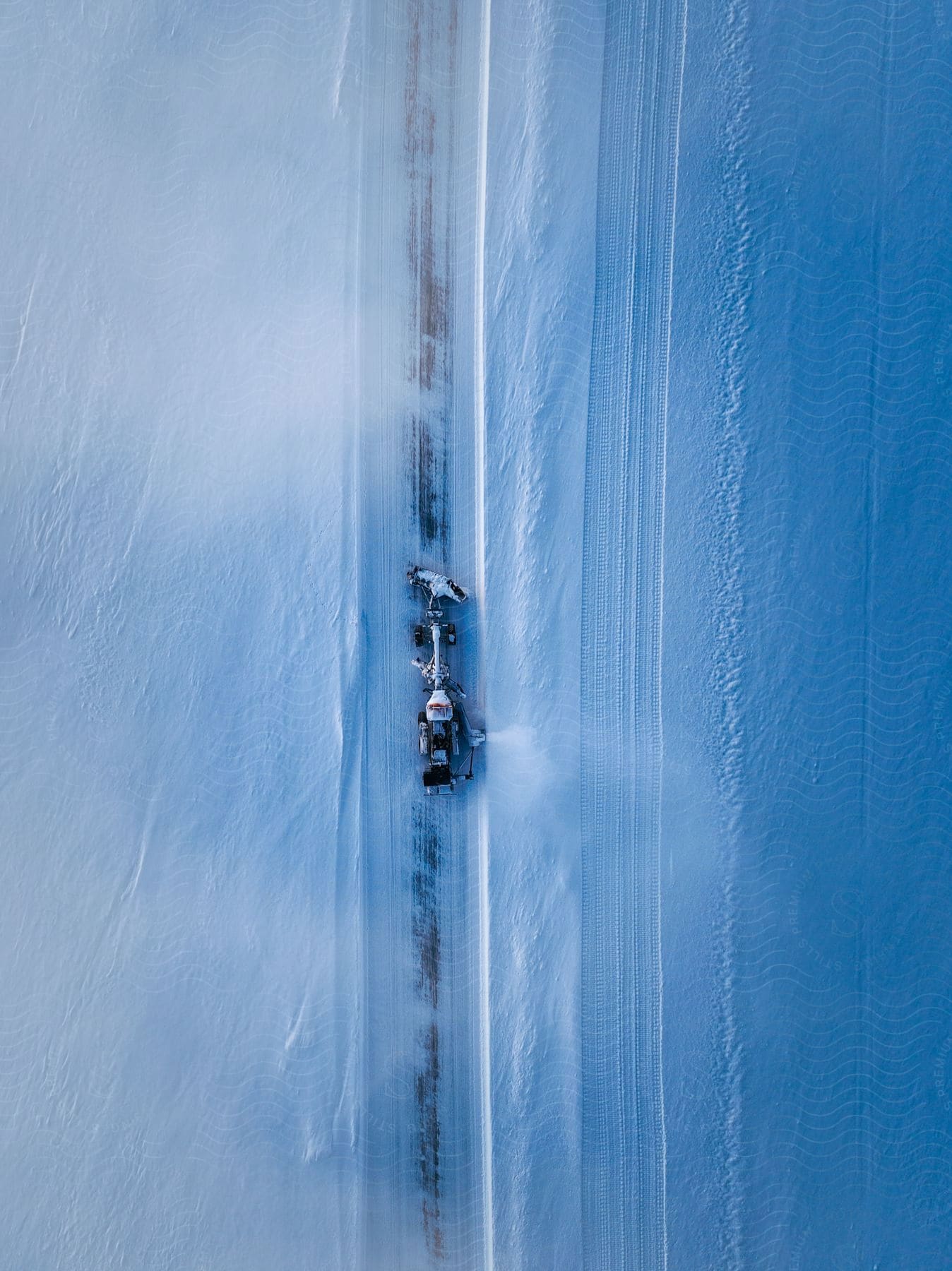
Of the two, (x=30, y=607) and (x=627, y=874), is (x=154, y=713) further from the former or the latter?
(x=627, y=874)

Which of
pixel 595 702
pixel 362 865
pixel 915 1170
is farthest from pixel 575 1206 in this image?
pixel 595 702

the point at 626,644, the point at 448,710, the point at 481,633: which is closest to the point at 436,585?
the point at 481,633

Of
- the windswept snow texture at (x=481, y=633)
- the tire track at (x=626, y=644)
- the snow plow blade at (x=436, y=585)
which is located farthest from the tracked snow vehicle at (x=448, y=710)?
the tire track at (x=626, y=644)

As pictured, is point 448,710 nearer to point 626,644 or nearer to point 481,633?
point 481,633

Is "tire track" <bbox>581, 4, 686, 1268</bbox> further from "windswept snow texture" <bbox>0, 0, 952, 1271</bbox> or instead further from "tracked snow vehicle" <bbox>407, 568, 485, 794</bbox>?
"tracked snow vehicle" <bbox>407, 568, 485, 794</bbox>

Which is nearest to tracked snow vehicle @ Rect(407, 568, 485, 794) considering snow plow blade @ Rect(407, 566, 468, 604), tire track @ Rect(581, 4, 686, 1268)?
snow plow blade @ Rect(407, 566, 468, 604)

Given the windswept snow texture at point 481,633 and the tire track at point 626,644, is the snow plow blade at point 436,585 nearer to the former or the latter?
the windswept snow texture at point 481,633

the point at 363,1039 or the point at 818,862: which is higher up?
the point at 818,862
